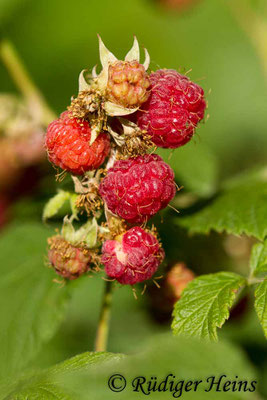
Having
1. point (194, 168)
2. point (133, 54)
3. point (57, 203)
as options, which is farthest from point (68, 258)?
point (194, 168)

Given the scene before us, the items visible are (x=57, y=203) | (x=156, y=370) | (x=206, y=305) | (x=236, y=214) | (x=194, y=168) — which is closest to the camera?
(x=156, y=370)

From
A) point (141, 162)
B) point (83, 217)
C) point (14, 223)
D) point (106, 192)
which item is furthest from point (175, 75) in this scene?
point (14, 223)

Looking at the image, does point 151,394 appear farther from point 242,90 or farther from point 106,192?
point 242,90

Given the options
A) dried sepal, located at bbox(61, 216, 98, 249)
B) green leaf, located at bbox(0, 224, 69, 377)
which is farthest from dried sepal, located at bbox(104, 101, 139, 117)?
green leaf, located at bbox(0, 224, 69, 377)

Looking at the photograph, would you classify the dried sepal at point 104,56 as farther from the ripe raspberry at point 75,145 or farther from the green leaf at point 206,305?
the green leaf at point 206,305

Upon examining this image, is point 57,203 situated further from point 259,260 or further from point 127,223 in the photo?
point 259,260

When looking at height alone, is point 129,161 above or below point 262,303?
above

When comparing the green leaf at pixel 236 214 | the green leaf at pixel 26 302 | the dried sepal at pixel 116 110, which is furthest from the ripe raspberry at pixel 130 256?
the green leaf at pixel 26 302
